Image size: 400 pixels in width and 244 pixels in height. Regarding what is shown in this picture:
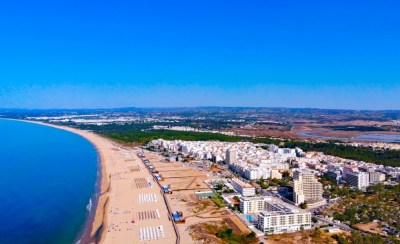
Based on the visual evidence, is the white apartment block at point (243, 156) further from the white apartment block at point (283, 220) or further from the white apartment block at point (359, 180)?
the white apartment block at point (283, 220)

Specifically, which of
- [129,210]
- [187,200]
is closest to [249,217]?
[187,200]

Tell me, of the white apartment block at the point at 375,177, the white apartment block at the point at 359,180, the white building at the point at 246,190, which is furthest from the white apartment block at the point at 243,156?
the white apartment block at the point at 375,177

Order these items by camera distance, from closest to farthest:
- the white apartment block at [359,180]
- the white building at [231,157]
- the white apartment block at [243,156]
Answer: the white apartment block at [359,180] < the white apartment block at [243,156] < the white building at [231,157]

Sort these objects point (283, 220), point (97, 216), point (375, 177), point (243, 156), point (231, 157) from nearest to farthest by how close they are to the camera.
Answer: point (283, 220), point (97, 216), point (375, 177), point (231, 157), point (243, 156)

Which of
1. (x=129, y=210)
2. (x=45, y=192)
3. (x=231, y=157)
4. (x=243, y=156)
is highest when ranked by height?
(x=231, y=157)

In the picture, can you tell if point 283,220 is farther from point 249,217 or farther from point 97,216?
point 97,216
